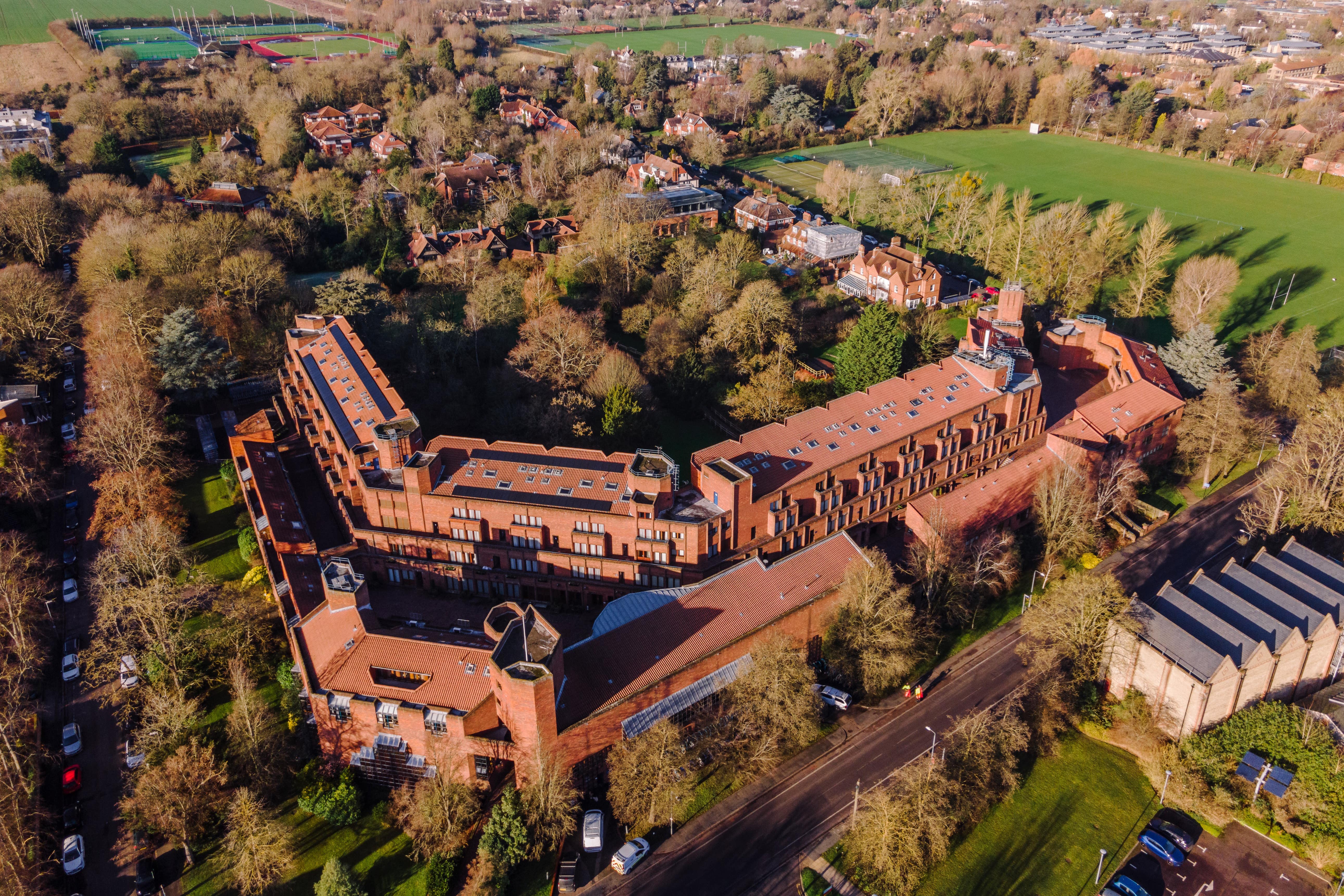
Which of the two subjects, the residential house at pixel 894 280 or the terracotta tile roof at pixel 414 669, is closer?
the terracotta tile roof at pixel 414 669

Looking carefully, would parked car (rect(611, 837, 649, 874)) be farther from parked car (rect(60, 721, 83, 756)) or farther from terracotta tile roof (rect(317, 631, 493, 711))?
parked car (rect(60, 721, 83, 756))

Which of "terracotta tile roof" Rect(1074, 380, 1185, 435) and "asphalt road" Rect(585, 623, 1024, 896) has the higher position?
"terracotta tile roof" Rect(1074, 380, 1185, 435)

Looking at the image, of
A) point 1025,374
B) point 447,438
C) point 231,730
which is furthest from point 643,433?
point 231,730

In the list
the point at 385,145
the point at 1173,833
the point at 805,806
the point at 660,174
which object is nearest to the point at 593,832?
the point at 805,806

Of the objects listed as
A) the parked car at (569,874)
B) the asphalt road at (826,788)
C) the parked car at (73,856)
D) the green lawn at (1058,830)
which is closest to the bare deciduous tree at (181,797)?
the parked car at (73,856)

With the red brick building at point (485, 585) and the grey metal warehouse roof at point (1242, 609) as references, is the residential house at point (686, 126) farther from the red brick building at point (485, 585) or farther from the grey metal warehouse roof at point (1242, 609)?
the grey metal warehouse roof at point (1242, 609)

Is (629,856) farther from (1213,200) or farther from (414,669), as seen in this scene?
(1213,200)

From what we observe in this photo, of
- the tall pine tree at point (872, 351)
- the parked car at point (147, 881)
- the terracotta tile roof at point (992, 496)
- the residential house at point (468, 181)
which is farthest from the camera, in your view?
the residential house at point (468, 181)

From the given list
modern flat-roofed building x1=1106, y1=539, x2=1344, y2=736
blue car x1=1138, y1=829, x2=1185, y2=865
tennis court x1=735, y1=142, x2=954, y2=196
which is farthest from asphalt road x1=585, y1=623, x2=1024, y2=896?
tennis court x1=735, y1=142, x2=954, y2=196
